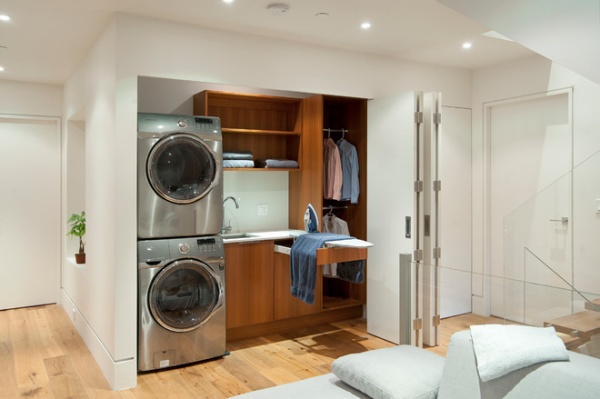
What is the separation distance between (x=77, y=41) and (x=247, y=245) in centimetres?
220

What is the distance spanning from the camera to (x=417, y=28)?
390cm

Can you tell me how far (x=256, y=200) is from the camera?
198 inches

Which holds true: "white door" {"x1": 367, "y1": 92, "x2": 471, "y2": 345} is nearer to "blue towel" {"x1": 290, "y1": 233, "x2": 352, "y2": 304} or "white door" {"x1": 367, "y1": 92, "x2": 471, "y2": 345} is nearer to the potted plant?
"blue towel" {"x1": 290, "y1": 233, "x2": 352, "y2": 304}

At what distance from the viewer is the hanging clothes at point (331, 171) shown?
498cm

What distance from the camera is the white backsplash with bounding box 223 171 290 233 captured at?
16.1ft

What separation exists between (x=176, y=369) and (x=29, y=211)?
3.12 metres

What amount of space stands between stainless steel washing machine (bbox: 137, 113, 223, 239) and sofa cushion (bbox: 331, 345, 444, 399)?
1910 millimetres

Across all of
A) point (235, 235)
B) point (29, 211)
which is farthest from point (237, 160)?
point (29, 211)

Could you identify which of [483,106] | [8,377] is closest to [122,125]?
[8,377]

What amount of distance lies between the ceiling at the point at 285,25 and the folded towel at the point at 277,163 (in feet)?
3.78

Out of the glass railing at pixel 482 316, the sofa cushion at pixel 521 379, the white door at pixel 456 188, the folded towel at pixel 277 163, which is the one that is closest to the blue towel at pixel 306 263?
the folded towel at pixel 277 163

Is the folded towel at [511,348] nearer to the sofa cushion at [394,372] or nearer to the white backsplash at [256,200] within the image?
the sofa cushion at [394,372]

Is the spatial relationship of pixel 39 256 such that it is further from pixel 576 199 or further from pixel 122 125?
pixel 576 199

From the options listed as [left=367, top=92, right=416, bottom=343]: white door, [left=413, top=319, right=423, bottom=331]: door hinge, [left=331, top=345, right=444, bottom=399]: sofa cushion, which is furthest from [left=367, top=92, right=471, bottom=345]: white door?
[left=331, top=345, right=444, bottom=399]: sofa cushion
